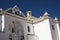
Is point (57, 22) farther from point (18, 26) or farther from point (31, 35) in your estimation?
point (18, 26)

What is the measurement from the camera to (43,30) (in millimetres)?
22203

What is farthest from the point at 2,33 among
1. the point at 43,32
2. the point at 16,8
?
the point at 43,32

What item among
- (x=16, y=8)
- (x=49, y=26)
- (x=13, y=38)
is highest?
(x=16, y=8)

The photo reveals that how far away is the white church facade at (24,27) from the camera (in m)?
18.6

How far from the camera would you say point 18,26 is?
68.3 feet

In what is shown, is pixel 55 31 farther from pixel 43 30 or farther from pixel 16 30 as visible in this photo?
pixel 16 30

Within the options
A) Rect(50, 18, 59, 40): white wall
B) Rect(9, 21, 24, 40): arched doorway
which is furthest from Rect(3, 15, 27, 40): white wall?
Rect(50, 18, 59, 40): white wall

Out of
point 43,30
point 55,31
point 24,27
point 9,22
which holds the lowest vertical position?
point 55,31

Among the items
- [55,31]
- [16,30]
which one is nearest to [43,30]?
[55,31]

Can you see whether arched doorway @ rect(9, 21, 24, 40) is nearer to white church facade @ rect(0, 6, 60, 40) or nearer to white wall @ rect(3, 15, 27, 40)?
white church facade @ rect(0, 6, 60, 40)

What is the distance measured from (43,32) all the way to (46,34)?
69 cm

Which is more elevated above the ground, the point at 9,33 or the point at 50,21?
the point at 50,21

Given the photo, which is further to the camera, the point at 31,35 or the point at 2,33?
the point at 31,35

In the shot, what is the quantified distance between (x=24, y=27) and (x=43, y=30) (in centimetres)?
318
